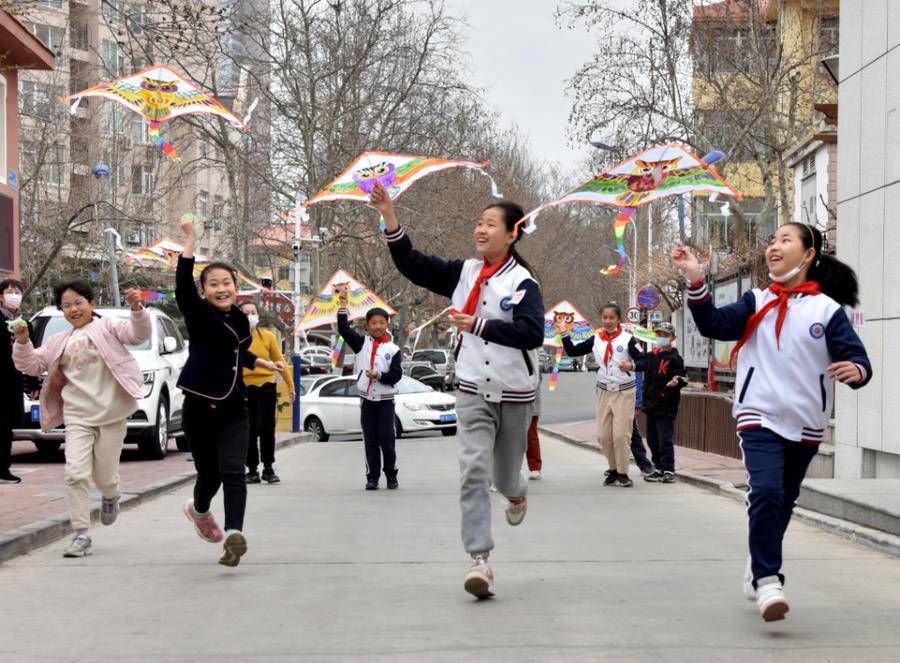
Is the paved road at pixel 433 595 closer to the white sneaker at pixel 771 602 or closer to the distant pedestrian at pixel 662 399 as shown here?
the white sneaker at pixel 771 602

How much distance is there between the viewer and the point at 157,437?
18.0 meters

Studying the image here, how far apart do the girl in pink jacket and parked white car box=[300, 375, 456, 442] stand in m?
18.2

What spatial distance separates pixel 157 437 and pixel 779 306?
41.9 ft

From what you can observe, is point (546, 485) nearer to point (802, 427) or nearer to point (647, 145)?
point (802, 427)

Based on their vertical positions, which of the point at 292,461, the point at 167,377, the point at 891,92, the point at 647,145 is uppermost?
the point at 647,145

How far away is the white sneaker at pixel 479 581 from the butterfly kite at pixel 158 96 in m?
6.74

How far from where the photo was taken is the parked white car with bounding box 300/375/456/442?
2734 cm

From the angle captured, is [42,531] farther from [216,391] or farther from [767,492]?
[767,492]

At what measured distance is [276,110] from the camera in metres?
45.2

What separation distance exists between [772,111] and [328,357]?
3743 centimetres

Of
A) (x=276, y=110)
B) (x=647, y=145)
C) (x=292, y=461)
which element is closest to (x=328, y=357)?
(x=276, y=110)

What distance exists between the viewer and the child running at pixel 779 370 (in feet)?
20.4

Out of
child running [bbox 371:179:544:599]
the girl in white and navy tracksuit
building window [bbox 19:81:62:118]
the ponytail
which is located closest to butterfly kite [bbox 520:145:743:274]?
the girl in white and navy tracksuit

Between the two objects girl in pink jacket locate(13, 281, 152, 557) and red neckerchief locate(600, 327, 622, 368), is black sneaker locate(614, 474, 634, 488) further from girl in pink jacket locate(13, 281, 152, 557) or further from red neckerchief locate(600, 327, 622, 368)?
girl in pink jacket locate(13, 281, 152, 557)
